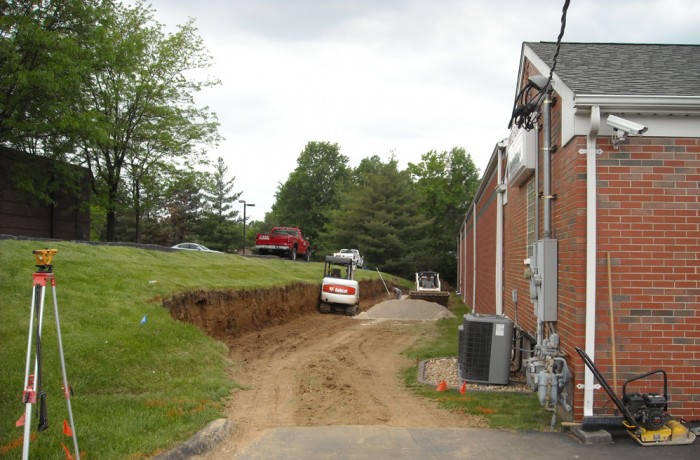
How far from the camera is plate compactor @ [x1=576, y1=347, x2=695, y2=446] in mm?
6230

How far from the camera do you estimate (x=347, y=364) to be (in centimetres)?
1337

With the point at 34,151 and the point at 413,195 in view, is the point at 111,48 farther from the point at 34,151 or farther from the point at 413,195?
the point at 413,195

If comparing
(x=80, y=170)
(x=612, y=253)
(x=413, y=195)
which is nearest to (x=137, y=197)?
(x=80, y=170)

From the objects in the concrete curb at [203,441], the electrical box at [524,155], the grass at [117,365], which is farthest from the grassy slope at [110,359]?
the electrical box at [524,155]

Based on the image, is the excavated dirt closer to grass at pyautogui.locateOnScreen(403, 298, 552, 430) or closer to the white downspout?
grass at pyautogui.locateOnScreen(403, 298, 552, 430)

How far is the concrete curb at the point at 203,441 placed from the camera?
19.6 ft

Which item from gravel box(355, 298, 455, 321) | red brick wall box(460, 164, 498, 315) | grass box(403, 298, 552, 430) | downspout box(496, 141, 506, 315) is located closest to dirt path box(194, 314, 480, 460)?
grass box(403, 298, 552, 430)

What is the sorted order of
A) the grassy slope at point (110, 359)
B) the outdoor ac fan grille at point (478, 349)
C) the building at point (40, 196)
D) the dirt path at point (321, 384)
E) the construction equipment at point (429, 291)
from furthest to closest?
the construction equipment at point (429, 291), the building at point (40, 196), the outdoor ac fan grille at point (478, 349), the dirt path at point (321, 384), the grassy slope at point (110, 359)

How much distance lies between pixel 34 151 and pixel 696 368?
2522 cm

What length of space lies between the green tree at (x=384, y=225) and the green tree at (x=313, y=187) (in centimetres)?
1968

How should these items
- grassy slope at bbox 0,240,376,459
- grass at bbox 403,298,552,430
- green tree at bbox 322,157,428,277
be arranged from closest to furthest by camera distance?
1. grassy slope at bbox 0,240,376,459
2. grass at bbox 403,298,552,430
3. green tree at bbox 322,157,428,277

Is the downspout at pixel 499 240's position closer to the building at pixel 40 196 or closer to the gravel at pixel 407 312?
the gravel at pixel 407 312

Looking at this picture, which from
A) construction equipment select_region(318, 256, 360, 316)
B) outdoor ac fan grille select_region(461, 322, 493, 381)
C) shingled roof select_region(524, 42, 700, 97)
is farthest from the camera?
construction equipment select_region(318, 256, 360, 316)

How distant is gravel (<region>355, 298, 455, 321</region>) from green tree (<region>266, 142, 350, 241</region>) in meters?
55.6
